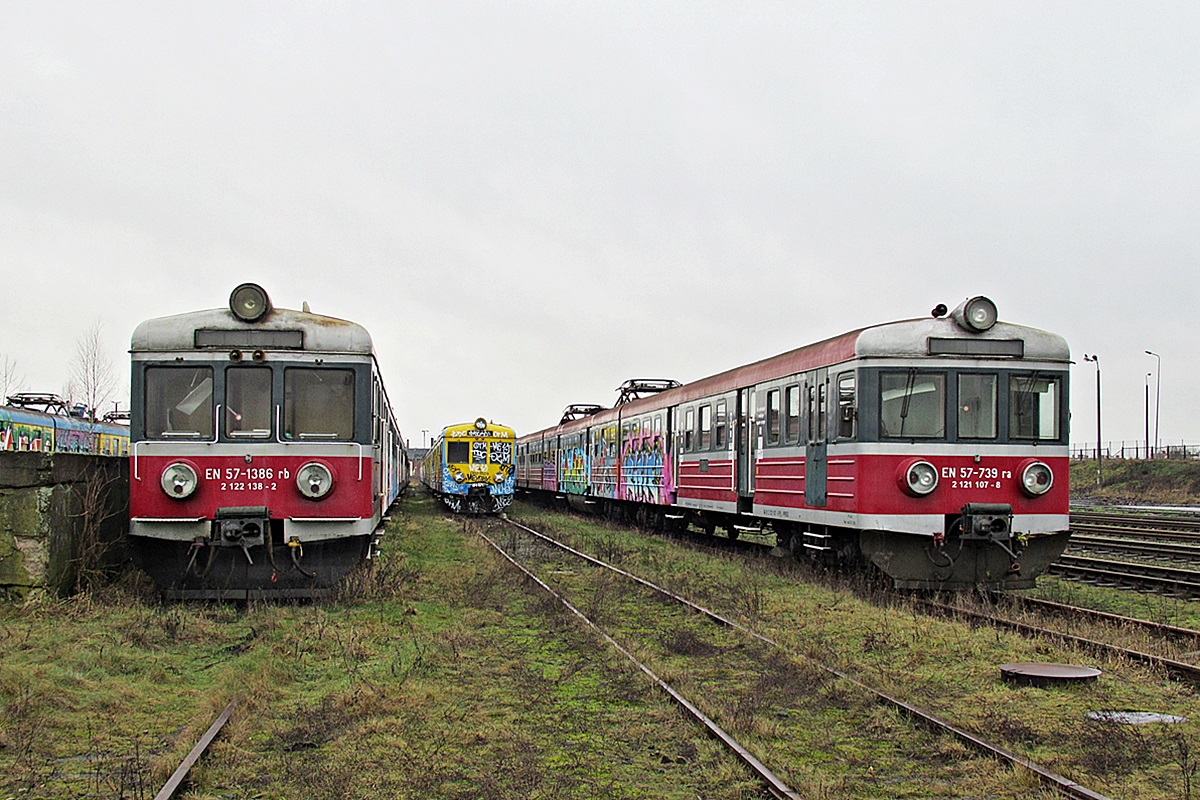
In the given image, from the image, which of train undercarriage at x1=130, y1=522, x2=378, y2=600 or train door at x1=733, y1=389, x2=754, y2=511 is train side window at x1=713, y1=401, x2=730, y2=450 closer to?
train door at x1=733, y1=389, x2=754, y2=511

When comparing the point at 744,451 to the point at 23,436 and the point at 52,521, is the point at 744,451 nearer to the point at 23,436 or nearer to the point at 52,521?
the point at 52,521

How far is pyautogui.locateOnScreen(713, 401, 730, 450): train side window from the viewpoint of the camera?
58.7ft

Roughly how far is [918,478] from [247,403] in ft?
23.5

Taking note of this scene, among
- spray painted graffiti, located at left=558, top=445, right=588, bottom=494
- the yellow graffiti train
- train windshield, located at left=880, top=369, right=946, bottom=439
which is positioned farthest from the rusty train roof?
spray painted graffiti, located at left=558, top=445, right=588, bottom=494

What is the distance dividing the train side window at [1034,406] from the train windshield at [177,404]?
28.5 ft

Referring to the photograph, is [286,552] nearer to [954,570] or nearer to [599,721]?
[599,721]

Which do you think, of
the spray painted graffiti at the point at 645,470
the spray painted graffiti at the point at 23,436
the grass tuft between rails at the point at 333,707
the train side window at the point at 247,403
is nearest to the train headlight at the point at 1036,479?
the grass tuft between rails at the point at 333,707

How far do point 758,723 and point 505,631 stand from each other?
13.6 feet

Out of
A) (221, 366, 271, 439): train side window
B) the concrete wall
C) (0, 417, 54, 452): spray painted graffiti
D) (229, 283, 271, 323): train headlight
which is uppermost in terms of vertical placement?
(229, 283, 271, 323): train headlight

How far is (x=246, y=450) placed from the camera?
11133 mm

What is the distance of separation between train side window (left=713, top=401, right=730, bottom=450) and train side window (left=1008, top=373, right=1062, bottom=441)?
19.9ft

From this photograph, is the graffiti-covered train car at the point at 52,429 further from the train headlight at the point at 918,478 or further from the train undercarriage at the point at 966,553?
the train headlight at the point at 918,478

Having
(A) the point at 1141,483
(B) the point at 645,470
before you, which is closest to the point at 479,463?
(B) the point at 645,470

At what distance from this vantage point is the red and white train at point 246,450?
11.0 m
